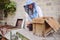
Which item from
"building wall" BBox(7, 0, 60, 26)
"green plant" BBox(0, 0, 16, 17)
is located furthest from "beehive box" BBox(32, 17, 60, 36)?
"green plant" BBox(0, 0, 16, 17)

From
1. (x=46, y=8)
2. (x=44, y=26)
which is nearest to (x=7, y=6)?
(x=46, y=8)

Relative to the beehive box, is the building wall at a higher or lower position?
higher

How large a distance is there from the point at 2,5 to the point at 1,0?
0.39 ft

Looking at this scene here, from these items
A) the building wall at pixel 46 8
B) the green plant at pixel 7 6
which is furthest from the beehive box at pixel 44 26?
the green plant at pixel 7 6

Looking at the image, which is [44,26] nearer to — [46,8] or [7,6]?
[46,8]

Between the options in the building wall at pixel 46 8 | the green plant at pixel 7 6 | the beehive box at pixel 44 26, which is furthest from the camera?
the green plant at pixel 7 6

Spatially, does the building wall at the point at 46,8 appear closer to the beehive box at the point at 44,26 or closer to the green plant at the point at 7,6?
the green plant at the point at 7,6

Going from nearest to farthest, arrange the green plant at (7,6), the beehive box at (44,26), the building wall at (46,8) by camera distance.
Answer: the beehive box at (44,26)
the building wall at (46,8)
the green plant at (7,6)

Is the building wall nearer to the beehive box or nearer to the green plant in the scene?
the green plant

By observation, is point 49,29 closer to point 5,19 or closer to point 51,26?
point 51,26

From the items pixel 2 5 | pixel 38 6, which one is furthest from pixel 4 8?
pixel 38 6

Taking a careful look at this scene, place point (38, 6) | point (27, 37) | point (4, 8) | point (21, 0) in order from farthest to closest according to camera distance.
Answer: point (4, 8), point (21, 0), point (38, 6), point (27, 37)

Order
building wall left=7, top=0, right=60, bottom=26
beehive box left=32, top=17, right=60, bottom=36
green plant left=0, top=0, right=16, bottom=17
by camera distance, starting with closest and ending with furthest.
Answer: beehive box left=32, top=17, right=60, bottom=36, building wall left=7, top=0, right=60, bottom=26, green plant left=0, top=0, right=16, bottom=17

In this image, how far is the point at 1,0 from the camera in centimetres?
325
